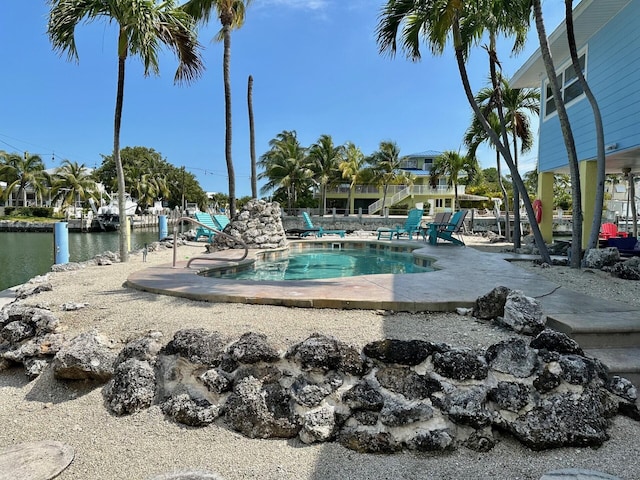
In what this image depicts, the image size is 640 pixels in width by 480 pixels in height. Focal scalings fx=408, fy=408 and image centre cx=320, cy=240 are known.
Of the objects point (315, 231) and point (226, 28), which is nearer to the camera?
point (226, 28)

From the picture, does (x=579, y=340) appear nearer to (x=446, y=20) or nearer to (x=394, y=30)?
(x=446, y=20)

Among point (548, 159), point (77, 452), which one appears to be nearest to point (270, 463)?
point (77, 452)

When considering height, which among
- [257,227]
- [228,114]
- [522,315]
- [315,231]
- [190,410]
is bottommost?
[190,410]

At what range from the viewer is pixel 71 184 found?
147 ft

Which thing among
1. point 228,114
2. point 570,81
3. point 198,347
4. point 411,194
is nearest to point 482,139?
point 570,81

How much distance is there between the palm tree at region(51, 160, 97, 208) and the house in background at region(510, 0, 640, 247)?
45753 millimetres

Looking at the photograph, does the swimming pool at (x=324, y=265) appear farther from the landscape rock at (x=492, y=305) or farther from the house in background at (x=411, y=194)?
the house in background at (x=411, y=194)

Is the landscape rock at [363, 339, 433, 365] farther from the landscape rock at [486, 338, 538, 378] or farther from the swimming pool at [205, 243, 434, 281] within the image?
the swimming pool at [205, 243, 434, 281]

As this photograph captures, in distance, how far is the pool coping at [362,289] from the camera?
13.0 ft

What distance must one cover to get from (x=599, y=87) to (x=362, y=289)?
354 inches

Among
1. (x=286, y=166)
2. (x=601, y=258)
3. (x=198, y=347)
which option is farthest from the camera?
(x=286, y=166)

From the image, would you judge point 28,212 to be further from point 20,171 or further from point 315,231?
point 315,231

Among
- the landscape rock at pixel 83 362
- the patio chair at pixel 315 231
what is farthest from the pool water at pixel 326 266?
the patio chair at pixel 315 231

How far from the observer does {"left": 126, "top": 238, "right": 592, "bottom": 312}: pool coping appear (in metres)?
3.96
